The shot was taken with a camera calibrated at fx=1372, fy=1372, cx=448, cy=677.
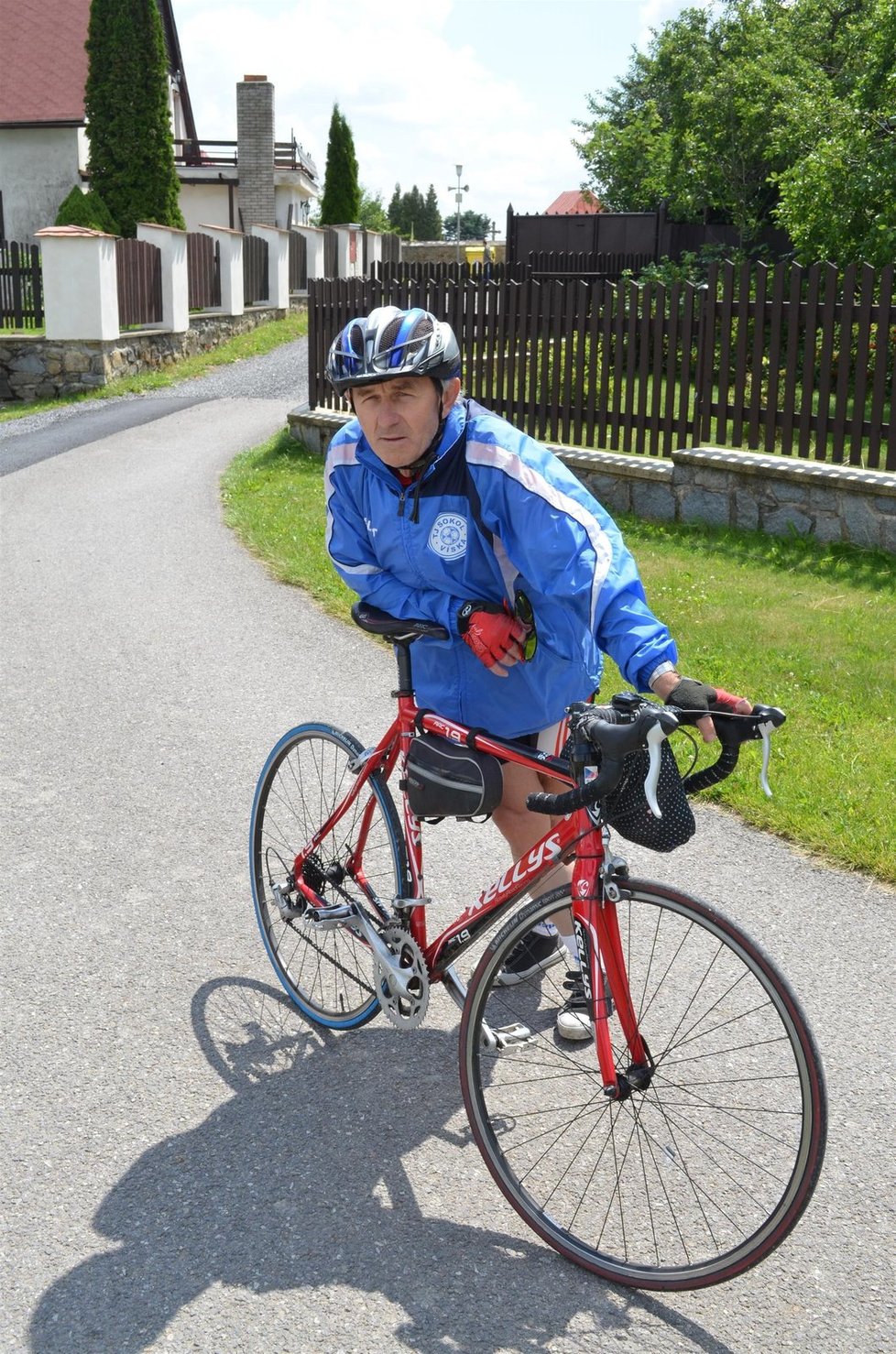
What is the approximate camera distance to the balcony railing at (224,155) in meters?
44.7

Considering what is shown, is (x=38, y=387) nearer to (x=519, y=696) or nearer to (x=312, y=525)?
(x=312, y=525)

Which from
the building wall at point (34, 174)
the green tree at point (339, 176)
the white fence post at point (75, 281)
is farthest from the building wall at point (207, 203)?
the white fence post at point (75, 281)

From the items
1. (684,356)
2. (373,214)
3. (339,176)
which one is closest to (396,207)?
(373,214)

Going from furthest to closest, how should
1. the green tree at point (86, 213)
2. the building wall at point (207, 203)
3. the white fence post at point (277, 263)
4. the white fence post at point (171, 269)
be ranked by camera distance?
the building wall at point (207, 203) → the white fence post at point (277, 263) → the green tree at point (86, 213) → the white fence post at point (171, 269)

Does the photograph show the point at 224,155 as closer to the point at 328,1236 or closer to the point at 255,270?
the point at 255,270

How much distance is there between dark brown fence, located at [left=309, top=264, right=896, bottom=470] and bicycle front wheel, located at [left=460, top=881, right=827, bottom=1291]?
692 centimetres

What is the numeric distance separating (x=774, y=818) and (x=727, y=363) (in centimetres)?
633

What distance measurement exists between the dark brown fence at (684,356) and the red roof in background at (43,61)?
85.4 feet

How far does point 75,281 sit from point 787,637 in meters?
14.2

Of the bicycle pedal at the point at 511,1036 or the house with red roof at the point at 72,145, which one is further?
the house with red roof at the point at 72,145

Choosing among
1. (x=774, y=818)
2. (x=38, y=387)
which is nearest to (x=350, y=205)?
(x=38, y=387)

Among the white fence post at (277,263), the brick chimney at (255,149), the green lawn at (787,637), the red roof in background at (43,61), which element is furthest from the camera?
the brick chimney at (255,149)

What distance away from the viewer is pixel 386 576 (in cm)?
336

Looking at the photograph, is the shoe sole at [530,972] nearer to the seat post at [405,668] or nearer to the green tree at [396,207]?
the seat post at [405,668]
